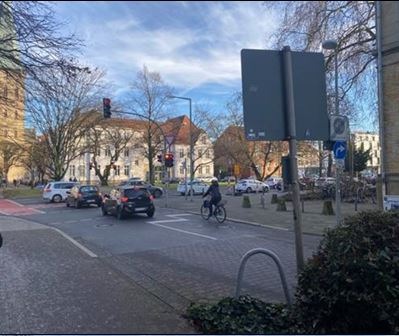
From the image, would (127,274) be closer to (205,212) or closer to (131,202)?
(205,212)

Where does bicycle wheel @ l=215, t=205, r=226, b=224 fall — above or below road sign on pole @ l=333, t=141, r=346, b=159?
below

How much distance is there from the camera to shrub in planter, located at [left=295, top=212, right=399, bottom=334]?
3.99 metres

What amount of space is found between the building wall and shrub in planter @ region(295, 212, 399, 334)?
35.7 ft

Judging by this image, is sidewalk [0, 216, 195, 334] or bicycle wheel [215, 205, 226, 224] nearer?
sidewalk [0, 216, 195, 334]

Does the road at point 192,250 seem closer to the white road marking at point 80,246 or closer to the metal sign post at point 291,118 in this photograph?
the white road marking at point 80,246

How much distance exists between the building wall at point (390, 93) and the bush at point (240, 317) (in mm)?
10589

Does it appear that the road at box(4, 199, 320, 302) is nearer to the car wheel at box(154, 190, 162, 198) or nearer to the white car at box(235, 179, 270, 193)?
the car wheel at box(154, 190, 162, 198)

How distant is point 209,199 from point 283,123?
1433cm

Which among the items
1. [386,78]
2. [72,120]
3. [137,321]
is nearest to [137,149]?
[72,120]

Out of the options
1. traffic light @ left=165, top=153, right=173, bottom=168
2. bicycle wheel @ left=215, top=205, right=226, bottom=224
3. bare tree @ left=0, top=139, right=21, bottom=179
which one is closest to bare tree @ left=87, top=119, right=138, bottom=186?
bare tree @ left=0, top=139, right=21, bottom=179

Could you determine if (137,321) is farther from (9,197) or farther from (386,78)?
(9,197)

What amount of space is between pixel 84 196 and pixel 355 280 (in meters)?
26.6

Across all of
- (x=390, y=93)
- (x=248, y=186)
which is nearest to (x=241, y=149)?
(x=248, y=186)

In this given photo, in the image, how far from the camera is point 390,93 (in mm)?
15062
